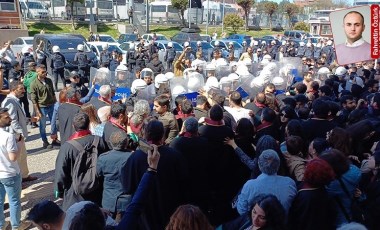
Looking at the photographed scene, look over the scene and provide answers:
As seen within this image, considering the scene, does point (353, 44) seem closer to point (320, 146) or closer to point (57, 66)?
point (320, 146)

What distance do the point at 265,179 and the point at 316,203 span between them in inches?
19.1

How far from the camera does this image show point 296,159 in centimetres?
377

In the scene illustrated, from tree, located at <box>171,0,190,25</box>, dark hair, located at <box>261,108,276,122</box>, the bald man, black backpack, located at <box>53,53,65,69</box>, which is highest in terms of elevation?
tree, located at <box>171,0,190,25</box>

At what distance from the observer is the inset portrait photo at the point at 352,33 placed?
6.41 metres

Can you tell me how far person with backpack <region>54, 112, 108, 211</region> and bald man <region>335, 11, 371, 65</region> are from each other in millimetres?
4540

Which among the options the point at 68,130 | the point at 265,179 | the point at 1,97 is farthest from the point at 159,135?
the point at 1,97

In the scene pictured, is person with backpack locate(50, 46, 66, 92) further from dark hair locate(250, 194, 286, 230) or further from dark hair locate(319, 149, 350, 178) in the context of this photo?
dark hair locate(250, 194, 286, 230)

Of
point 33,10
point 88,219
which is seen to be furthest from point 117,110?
point 33,10

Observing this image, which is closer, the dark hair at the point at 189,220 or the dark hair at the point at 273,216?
the dark hair at the point at 189,220

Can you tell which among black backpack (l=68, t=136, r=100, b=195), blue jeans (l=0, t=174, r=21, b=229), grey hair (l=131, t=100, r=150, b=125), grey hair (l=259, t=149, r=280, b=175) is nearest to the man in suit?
blue jeans (l=0, t=174, r=21, b=229)

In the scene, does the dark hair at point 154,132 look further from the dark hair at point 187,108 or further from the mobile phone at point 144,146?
the dark hair at point 187,108

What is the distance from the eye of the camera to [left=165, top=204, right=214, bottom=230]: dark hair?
229 cm

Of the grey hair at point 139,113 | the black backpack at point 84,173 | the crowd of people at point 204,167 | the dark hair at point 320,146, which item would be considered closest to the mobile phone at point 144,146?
the crowd of people at point 204,167

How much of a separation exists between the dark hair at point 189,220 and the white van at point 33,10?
131 ft
